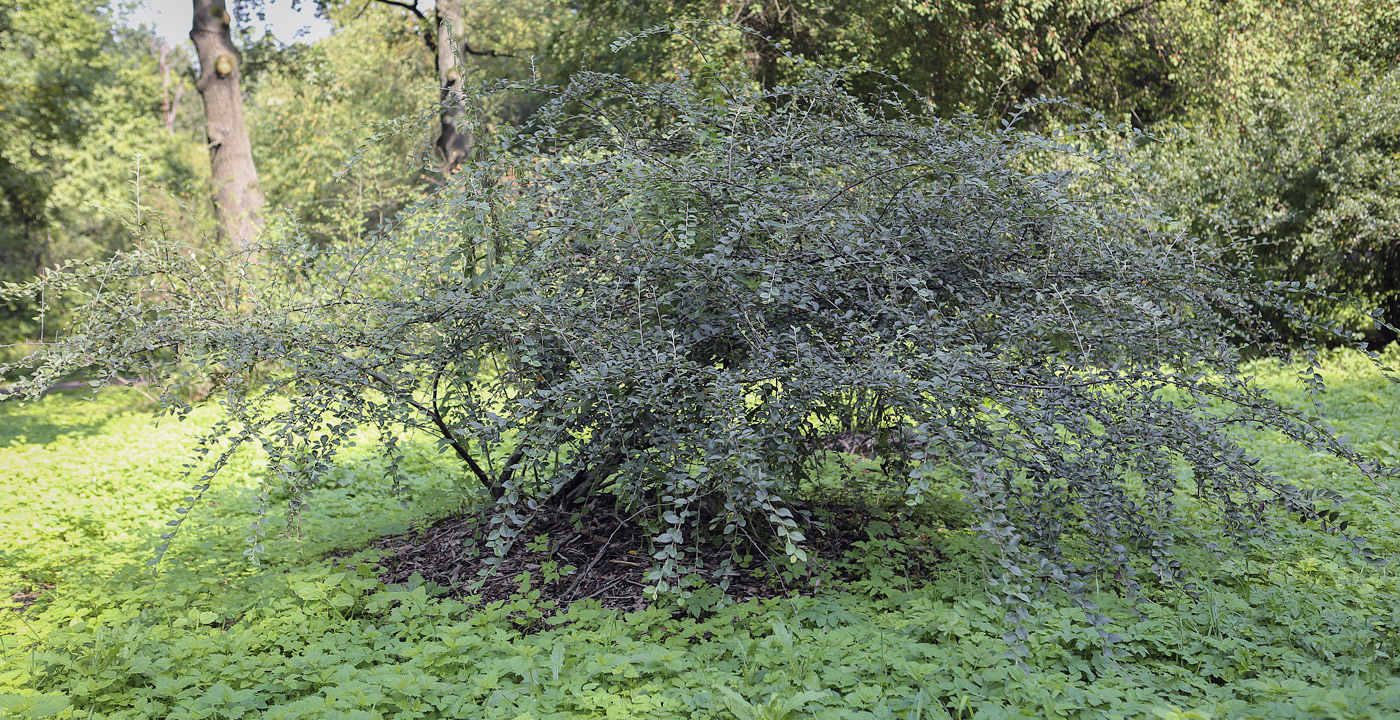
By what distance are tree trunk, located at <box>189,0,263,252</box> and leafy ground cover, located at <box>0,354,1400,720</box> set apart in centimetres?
813

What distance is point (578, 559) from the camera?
13.0ft

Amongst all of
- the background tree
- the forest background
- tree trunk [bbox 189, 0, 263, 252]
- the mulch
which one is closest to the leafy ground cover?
the mulch

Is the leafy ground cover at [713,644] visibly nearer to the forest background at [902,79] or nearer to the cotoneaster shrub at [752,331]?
the cotoneaster shrub at [752,331]

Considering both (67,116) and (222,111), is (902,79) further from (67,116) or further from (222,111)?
(67,116)

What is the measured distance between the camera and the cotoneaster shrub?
3.15 m

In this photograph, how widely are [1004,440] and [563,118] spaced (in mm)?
2555

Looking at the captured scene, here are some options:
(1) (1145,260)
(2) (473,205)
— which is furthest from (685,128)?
(1) (1145,260)

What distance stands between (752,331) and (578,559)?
4.58 feet

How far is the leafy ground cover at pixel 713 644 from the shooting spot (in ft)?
8.36

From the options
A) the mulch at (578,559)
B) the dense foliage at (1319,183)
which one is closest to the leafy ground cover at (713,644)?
the mulch at (578,559)

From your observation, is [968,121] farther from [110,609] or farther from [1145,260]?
[110,609]

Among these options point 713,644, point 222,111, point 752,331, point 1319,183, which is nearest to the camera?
point 713,644

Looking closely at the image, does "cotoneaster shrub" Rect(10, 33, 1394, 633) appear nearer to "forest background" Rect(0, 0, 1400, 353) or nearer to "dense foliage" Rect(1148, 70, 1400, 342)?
"forest background" Rect(0, 0, 1400, 353)

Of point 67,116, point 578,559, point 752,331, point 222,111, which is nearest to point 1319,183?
point 752,331
